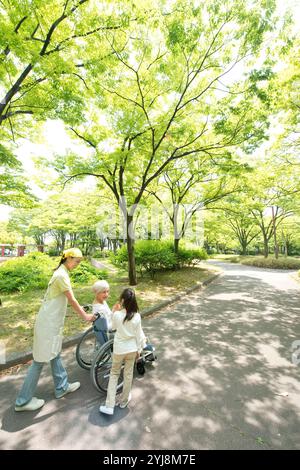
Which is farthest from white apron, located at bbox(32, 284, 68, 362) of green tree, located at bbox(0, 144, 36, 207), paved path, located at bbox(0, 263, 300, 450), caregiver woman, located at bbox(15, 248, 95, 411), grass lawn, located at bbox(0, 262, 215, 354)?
green tree, located at bbox(0, 144, 36, 207)

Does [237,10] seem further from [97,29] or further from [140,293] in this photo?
[140,293]

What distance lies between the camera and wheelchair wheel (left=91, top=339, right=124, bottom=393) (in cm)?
274

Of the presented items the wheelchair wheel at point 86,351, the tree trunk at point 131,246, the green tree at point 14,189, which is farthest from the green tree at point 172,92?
the wheelchair wheel at point 86,351

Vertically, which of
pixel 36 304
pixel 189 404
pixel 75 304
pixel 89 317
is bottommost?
pixel 189 404

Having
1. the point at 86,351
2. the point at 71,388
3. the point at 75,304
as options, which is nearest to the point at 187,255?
the point at 86,351

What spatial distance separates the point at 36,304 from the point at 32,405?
4503 millimetres

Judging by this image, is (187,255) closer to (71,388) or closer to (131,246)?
(131,246)

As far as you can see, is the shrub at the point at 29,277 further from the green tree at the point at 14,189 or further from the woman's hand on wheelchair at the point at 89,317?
the woman's hand on wheelchair at the point at 89,317

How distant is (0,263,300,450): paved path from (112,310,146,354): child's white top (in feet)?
2.32

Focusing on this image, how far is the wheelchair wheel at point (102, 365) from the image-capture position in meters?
2.74

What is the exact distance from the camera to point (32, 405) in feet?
8.21

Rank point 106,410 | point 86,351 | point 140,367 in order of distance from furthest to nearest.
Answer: point 86,351
point 140,367
point 106,410

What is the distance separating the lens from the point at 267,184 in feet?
52.2

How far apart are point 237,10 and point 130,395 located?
882cm
